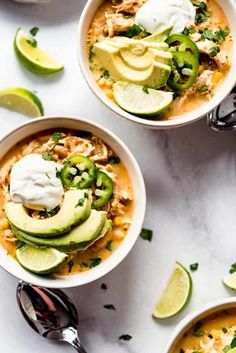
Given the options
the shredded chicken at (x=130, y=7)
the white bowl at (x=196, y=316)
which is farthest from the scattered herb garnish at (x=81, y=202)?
the shredded chicken at (x=130, y=7)

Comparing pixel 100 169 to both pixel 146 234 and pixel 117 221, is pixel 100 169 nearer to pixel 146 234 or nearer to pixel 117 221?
pixel 117 221

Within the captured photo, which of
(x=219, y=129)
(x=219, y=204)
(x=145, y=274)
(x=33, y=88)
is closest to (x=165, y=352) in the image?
(x=145, y=274)

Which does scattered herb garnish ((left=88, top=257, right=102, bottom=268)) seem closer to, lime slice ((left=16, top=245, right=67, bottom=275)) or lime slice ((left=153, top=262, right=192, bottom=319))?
lime slice ((left=16, top=245, right=67, bottom=275))

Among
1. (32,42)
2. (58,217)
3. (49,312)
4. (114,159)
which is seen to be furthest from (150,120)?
(49,312)

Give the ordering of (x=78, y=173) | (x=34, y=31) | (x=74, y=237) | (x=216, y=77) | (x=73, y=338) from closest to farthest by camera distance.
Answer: (x=74, y=237)
(x=78, y=173)
(x=216, y=77)
(x=73, y=338)
(x=34, y=31)

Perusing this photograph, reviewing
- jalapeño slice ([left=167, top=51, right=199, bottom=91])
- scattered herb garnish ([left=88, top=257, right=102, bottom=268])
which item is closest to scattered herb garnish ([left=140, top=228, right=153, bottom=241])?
scattered herb garnish ([left=88, top=257, right=102, bottom=268])

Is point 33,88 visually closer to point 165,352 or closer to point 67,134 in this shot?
point 67,134
